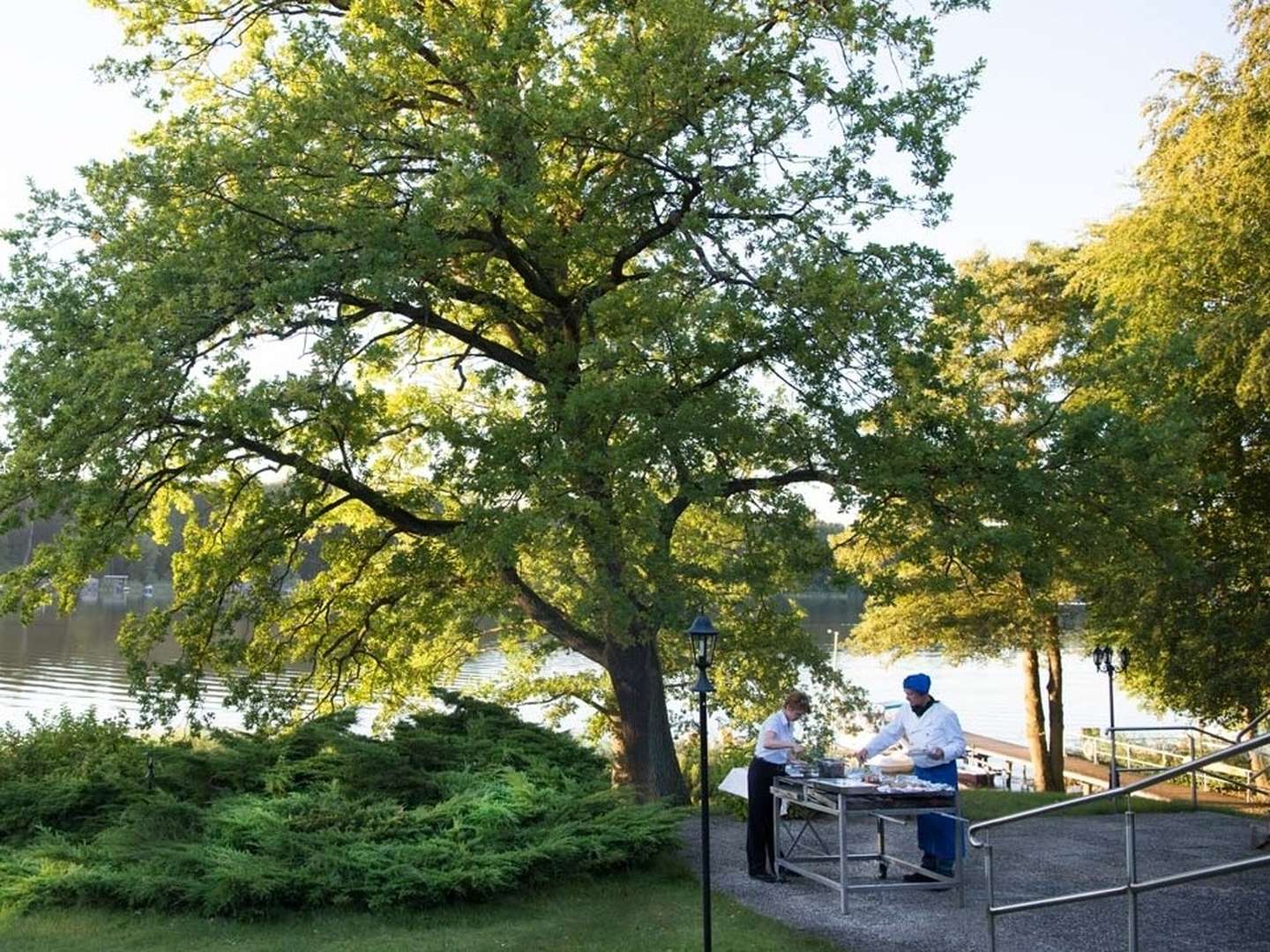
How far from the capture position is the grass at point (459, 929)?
10.2 meters

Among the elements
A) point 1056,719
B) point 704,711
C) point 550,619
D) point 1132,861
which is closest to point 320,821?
point 704,711

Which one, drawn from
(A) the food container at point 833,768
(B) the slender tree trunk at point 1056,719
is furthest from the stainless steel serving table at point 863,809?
(B) the slender tree trunk at point 1056,719

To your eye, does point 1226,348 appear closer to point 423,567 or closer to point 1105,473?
point 1105,473

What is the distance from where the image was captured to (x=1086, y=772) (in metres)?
37.3

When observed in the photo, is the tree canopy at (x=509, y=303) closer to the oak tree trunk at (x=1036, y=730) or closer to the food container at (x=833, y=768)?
the food container at (x=833, y=768)

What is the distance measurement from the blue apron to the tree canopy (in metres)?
3.29

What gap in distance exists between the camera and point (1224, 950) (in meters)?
9.91

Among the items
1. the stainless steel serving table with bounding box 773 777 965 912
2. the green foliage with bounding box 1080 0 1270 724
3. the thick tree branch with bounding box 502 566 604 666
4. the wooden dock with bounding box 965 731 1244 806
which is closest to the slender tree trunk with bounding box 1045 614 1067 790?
the wooden dock with bounding box 965 731 1244 806

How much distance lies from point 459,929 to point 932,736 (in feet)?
14.4

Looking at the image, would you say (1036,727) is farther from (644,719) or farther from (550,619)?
(550,619)

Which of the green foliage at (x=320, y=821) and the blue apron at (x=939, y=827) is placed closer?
the green foliage at (x=320, y=821)

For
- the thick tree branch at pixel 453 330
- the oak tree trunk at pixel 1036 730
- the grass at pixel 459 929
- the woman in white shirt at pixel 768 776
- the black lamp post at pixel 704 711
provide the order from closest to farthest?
the black lamp post at pixel 704 711
the grass at pixel 459 929
the woman in white shirt at pixel 768 776
the thick tree branch at pixel 453 330
the oak tree trunk at pixel 1036 730

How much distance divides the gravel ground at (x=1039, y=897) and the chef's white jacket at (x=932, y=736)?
121 cm

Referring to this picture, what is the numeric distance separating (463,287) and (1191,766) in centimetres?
1158
